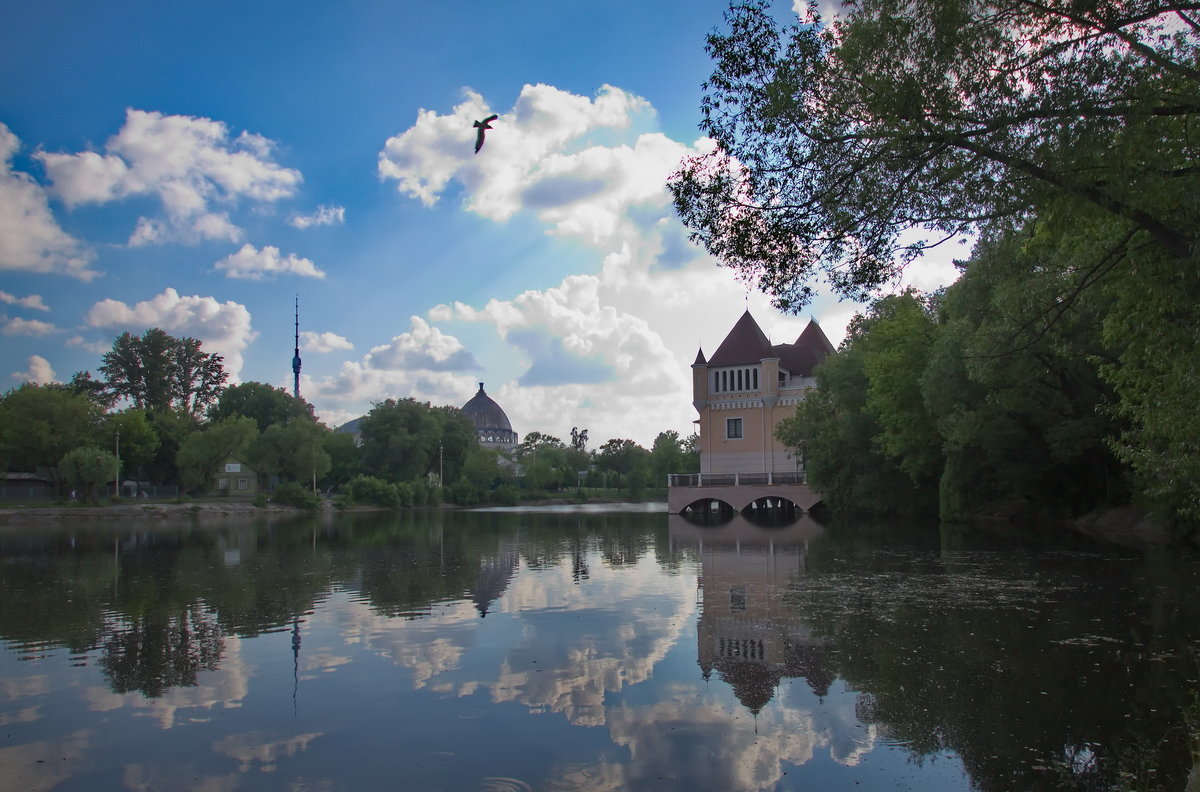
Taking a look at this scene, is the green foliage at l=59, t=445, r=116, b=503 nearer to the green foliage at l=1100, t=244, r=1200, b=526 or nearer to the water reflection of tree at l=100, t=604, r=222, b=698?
the water reflection of tree at l=100, t=604, r=222, b=698

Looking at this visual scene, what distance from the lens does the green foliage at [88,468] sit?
219 ft

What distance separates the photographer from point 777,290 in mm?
11602

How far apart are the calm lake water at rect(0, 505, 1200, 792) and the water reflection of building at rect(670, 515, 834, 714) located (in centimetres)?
7

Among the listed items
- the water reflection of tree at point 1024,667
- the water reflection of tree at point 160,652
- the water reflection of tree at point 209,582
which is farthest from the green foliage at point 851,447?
the water reflection of tree at point 160,652

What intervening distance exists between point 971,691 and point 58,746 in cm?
878

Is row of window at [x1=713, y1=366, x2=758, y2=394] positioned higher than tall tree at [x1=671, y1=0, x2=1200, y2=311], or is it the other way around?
row of window at [x1=713, y1=366, x2=758, y2=394]

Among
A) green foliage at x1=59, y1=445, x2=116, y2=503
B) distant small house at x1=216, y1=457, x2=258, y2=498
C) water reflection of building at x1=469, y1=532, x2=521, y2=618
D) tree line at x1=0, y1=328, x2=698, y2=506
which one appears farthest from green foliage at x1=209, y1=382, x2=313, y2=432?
water reflection of building at x1=469, y1=532, x2=521, y2=618

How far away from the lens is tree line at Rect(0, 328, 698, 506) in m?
73.6

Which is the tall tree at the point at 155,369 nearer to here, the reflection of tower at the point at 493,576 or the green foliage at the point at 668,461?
the green foliage at the point at 668,461

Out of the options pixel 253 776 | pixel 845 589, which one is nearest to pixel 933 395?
pixel 845 589

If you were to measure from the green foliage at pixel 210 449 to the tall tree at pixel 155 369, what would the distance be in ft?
74.5

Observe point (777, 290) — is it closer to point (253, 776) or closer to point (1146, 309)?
point (1146, 309)

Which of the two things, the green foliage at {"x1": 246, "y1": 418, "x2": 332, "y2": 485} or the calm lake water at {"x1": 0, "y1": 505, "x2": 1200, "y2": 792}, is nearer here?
the calm lake water at {"x1": 0, "y1": 505, "x2": 1200, "y2": 792}

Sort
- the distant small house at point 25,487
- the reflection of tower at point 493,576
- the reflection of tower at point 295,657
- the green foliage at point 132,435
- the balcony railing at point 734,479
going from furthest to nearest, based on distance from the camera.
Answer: the green foliage at point 132,435, the distant small house at point 25,487, the balcony railing at point 734,479, the reflection of tower at point 493,576, the reflection of tower at point 295,657
